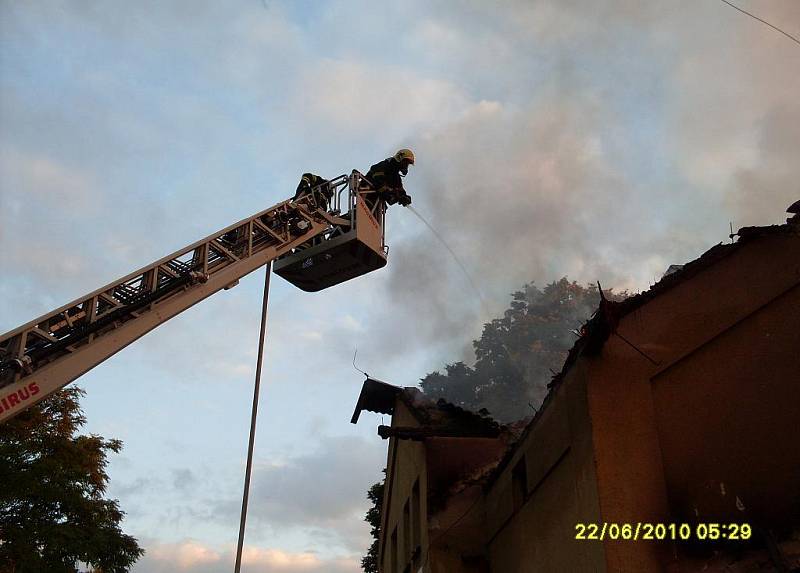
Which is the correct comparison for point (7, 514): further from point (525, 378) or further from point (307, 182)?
point (525, 378)

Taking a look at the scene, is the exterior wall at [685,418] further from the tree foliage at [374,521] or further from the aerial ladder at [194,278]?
the tree foliage at [374,521]

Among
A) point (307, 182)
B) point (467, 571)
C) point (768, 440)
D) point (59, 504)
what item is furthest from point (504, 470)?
point (59, 504)

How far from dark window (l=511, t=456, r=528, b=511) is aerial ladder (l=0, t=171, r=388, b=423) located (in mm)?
3653

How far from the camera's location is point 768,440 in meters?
7.48

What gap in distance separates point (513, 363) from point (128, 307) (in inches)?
1028

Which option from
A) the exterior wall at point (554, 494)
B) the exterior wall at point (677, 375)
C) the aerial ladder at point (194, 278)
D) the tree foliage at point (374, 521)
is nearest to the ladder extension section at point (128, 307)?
the aerial ladder at point (194, 278)

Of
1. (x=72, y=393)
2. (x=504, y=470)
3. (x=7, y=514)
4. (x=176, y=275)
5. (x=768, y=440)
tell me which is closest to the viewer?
(x=768, y=440)

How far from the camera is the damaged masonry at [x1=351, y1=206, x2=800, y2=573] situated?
730 centimetres

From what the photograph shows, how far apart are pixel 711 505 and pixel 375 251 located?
593cm

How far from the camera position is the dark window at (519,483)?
33.1 feet

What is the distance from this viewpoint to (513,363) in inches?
1299

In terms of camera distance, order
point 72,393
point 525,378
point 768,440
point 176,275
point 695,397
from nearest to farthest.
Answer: point 768,440 → point 695,397 → point 176,275 → point 72,393 → point 525,378

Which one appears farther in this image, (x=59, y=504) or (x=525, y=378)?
(x=525, y=378)

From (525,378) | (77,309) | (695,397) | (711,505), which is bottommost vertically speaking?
(711,505)
